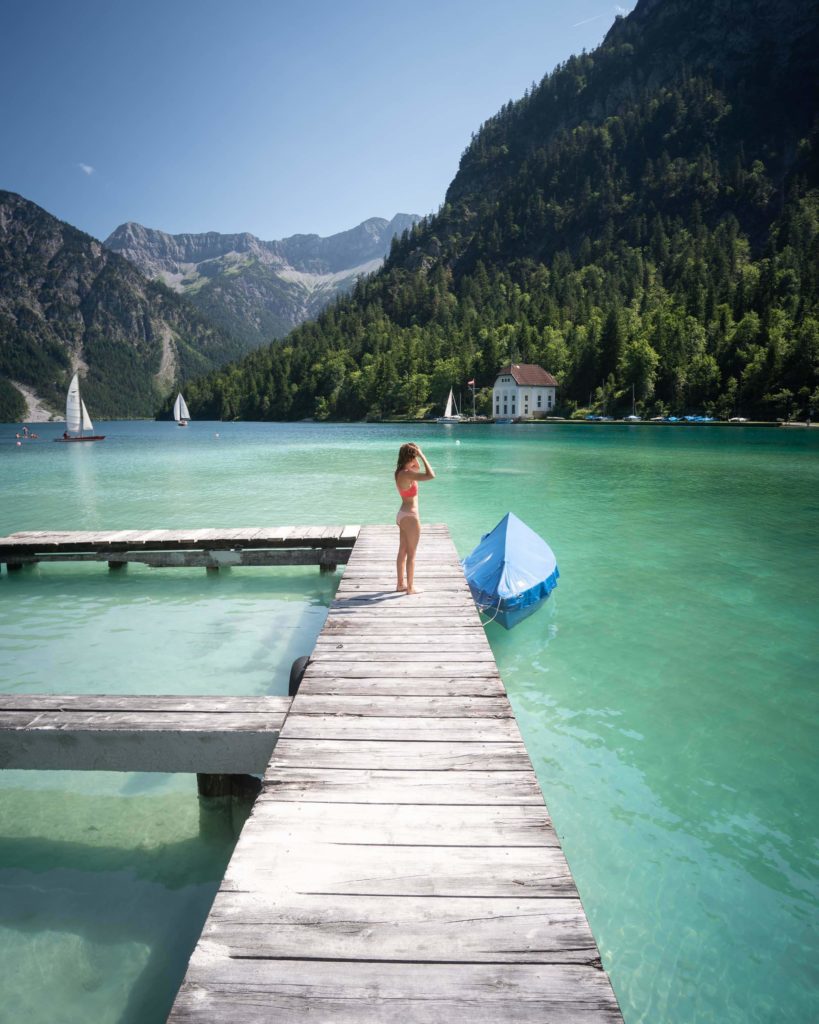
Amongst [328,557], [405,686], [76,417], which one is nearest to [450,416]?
[76,417]

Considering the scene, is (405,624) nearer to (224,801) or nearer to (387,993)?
(224,801)

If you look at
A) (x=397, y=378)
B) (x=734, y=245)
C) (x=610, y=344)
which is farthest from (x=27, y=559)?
(x=734, y=245)

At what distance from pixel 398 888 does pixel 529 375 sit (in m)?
140

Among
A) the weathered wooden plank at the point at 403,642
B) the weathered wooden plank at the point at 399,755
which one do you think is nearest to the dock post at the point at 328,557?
the weathered wooden plank at the point at 403,642

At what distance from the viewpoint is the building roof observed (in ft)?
438

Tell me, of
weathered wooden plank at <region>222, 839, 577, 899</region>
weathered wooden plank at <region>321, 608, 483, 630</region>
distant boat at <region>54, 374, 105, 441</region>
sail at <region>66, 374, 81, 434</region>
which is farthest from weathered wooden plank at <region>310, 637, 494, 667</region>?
sail at <region>66, 374, 81, 434</region>

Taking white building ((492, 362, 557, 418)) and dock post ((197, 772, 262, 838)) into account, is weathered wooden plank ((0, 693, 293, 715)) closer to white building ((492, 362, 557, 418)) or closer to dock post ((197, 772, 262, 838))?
dock post ((197, 772, 262, 838))

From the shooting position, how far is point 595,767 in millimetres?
7078

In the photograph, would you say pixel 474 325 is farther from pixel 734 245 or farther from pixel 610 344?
pixel 734 245

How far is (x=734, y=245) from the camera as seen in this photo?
150 metres

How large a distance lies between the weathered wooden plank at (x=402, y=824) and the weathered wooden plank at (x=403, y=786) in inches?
2.7

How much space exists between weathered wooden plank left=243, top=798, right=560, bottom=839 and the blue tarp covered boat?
737cm

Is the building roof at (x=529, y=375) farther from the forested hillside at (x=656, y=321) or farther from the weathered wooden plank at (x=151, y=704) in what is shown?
the weathered wooden plank at (x=151, y=704)

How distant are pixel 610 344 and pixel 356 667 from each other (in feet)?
411
